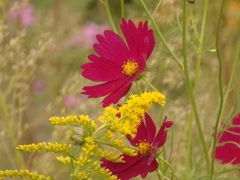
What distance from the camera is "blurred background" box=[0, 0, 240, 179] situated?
1.33 m

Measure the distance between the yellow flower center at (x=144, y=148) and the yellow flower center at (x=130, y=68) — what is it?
79mm

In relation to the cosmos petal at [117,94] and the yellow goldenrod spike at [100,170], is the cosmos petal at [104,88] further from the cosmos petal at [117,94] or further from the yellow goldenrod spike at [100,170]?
the yellow goldenrod spike at [100,170]

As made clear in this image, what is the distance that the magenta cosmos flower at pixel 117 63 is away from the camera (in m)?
0.81

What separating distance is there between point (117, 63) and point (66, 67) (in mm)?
1656

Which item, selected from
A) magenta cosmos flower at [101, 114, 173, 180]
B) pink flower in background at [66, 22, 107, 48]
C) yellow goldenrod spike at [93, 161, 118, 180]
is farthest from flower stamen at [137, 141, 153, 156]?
pink flower in background at [66, 22, 107, 48]

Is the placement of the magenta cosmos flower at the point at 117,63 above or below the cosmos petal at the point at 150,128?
above

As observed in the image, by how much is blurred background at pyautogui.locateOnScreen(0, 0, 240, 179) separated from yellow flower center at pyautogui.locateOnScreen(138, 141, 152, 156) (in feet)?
0.61

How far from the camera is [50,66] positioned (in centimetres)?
229

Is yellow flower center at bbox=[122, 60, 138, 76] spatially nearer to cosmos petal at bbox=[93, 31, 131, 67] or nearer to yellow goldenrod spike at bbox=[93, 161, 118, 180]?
cosmos petal at bbox=[93, 31, 131, 67]


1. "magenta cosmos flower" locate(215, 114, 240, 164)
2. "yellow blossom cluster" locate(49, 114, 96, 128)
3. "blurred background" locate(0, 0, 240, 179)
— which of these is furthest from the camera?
"blurred background" locate(0, 0, 240, 179)

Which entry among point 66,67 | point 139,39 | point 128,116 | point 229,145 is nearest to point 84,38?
point 66,67

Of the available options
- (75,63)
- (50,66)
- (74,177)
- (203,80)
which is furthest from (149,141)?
(75,63)

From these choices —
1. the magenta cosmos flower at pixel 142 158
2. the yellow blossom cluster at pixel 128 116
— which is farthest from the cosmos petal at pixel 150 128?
the yellow blossom cluster at pixel 128 116

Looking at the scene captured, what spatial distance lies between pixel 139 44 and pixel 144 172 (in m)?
0.14
